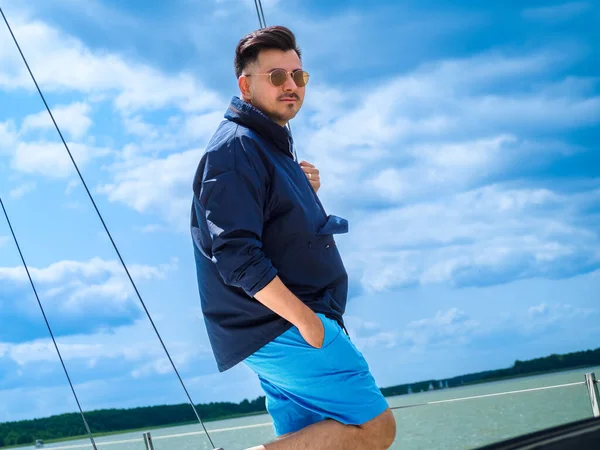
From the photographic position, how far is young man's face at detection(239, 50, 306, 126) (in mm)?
1916

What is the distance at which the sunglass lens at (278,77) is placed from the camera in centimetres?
190

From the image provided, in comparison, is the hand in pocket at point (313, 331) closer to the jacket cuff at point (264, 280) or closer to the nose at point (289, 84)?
the jacket cuff at point (264, 280)

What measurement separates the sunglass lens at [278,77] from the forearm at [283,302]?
552 mm

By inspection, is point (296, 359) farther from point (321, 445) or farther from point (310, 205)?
point (310, 205)

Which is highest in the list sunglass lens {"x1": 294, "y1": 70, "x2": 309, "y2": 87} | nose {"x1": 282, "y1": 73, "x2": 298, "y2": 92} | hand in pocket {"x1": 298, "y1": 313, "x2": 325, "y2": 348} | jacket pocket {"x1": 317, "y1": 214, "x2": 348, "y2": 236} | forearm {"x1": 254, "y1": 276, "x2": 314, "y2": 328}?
sunglass lens {"x1": 294, "y1": 70, "x2": 309, "y2": 87}

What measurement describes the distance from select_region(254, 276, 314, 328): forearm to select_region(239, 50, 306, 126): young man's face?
514 mm

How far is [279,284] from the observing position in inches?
63.7

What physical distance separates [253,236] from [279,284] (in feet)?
0.41

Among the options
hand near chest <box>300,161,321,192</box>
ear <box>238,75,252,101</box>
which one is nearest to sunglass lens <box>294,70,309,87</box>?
ear <box>238,75,252,101</box>

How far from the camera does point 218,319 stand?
1.80 m

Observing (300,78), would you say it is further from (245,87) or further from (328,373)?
(328,373)

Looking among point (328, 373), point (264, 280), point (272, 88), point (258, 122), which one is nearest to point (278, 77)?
point (272, 88)

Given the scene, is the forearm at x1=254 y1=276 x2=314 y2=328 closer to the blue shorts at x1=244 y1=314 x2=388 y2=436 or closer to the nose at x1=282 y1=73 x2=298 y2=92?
the blue shorts at x1=244 y1=314 x2=388 y2=436

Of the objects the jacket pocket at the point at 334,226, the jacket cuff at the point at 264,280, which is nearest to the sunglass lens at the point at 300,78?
the jacket pocket at the point at 334,226
